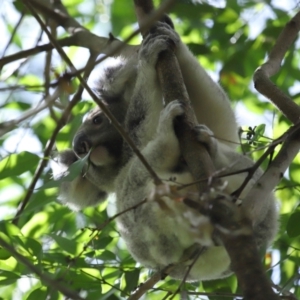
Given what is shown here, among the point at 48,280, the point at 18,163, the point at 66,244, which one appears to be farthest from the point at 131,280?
the point at 48,280

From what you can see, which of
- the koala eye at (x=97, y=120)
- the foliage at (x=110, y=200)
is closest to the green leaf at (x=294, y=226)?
the foliage at (x=110, y=200)

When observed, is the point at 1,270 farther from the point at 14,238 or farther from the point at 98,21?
Answer: the point at 98,21

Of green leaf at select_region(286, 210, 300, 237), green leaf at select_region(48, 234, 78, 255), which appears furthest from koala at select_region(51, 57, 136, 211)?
green leaf at select_region(286, 210, 300, 237)

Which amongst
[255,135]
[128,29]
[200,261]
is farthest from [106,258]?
[128,29]

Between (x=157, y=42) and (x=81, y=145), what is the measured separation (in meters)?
0.99

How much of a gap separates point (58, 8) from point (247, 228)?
2.41 meters

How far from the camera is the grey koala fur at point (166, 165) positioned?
301 centimetres

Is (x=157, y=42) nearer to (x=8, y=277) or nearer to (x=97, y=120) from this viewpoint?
(x=97, y=120)

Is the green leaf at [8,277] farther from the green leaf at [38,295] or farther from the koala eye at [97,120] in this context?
the koala eye at [97,120]

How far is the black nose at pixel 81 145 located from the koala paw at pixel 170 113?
100 centimetres

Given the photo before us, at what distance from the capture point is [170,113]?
9.14ft

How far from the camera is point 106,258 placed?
330 centimetres

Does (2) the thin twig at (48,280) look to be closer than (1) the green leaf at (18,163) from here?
Yes

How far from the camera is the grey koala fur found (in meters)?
3.01
